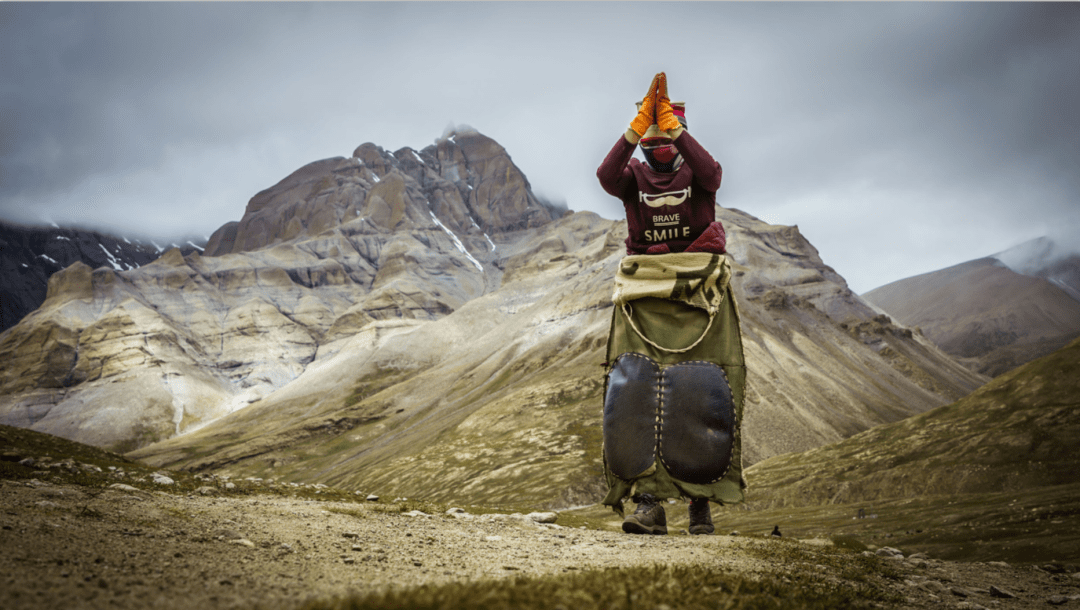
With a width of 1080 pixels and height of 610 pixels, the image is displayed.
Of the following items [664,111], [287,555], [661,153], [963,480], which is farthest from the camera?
[963,480]

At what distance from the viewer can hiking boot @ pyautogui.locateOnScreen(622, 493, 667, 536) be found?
328 inches

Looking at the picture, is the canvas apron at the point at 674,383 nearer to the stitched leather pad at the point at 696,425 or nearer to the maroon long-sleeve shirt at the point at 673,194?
the stitched leather pad at the point at 696,425

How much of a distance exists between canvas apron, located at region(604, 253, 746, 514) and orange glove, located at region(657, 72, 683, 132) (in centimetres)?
191

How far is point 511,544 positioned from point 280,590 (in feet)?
11.1

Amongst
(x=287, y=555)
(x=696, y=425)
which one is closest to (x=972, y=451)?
(x=696, y=425)

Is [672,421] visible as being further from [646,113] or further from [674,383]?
[646,113]

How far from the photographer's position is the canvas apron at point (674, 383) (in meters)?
8.51

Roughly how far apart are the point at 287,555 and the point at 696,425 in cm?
549

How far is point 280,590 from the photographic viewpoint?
3.66 m

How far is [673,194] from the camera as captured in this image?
380 inches

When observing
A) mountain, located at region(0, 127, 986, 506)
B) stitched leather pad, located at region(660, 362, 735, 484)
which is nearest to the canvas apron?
stitched leather pad, located at region(660, 362, 735, 484)

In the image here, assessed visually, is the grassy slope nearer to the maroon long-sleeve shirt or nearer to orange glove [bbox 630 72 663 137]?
the maroon long-sleeve shirt

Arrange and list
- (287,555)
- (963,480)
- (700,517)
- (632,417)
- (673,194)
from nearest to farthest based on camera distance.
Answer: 1. (287,555)
2. (632,417)
3. (700,517)
4. (673,194)
5. (963,480)

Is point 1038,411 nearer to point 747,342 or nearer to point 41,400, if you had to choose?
point 747,342
